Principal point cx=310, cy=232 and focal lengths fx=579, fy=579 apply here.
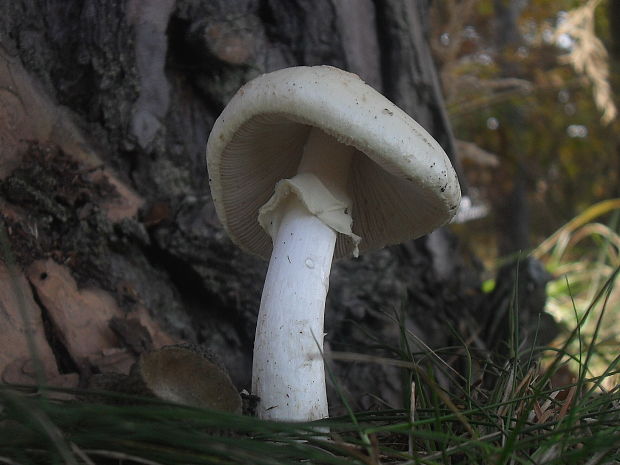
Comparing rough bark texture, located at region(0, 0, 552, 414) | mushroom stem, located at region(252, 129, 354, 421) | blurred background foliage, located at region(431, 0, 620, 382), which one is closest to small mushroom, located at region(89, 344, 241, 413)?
mushroom stem, located at region(252, 129, 354, 421)

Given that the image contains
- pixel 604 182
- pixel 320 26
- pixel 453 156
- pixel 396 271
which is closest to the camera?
pixel 320 26

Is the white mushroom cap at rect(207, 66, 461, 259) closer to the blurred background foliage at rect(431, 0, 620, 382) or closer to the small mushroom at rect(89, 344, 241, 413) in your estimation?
the small mushroom at rect(89, 344, 241, 413)

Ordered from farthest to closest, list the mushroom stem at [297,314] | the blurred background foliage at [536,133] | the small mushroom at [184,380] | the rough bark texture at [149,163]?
the blurred background foliage at [536,133], the rough bark texture at [149,163], the mushroom stem at [297,314], the small mushroom at [184,380]

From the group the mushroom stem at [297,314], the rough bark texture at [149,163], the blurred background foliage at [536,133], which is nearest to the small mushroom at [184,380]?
the mushroom stem at [297,314]

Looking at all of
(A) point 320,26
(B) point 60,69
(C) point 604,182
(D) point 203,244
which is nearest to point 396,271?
(D) point 203,244

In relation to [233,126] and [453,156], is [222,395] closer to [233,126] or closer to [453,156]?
[233,126]

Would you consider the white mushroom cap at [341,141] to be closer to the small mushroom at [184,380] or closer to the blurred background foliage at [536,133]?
the small mushroom at [184,380]
